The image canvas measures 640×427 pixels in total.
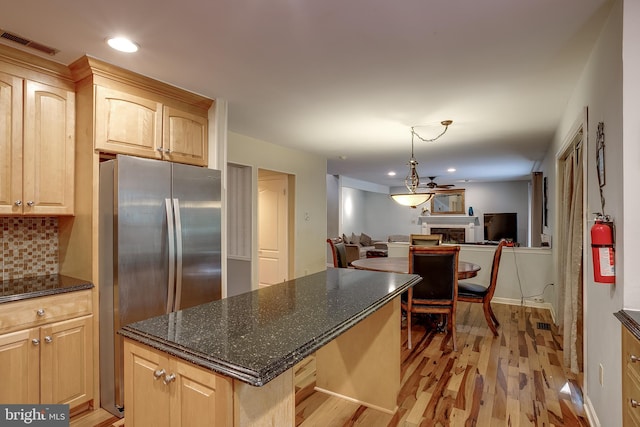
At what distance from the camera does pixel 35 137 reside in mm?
2176

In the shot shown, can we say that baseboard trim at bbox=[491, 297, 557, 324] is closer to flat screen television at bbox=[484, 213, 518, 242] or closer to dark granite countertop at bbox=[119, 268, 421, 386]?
dark granite countertop at bbox=[119, 268, 421, 386]

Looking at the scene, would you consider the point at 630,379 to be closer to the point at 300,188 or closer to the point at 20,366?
the point at 20,366

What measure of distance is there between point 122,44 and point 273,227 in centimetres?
358

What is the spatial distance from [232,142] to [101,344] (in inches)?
104

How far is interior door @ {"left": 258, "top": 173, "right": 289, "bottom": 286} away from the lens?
525 cm

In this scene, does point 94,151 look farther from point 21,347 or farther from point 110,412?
point 110,412

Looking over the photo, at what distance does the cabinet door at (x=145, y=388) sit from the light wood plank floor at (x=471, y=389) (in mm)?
1121

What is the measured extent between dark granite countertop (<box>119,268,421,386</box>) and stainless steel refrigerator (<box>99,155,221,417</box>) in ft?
2.92

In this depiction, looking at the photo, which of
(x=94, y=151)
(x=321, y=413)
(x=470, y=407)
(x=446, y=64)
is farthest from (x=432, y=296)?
(x=94, y=151)

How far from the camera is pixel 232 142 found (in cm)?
421

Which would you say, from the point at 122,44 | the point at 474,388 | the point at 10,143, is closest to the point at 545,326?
the point at 474,388

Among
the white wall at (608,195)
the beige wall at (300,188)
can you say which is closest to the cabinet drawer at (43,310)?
the beige wall at (300,188)

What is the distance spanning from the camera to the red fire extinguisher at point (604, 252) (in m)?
1.65

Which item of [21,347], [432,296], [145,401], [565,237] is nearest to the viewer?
[145,401]
